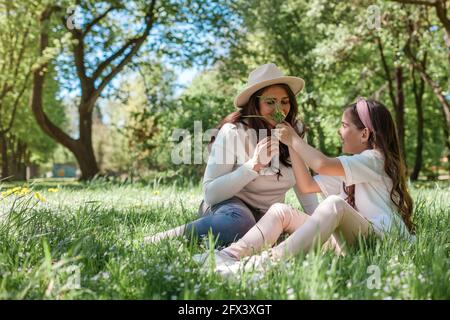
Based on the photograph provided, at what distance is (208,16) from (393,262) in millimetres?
11484

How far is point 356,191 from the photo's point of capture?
3.06 metres

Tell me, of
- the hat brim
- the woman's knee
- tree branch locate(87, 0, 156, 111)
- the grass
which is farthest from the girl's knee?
tree branch locate(87, 0, 156, 111)

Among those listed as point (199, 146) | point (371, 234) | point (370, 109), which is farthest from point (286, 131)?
point (199, 146)

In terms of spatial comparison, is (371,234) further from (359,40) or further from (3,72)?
(3,72)

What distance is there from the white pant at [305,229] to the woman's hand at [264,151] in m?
0.41

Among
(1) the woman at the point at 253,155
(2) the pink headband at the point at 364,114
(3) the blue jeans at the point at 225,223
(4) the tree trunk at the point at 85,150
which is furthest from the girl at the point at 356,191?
(4) the tree trunk at the point at 85,150

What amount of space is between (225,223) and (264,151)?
0.53 metres

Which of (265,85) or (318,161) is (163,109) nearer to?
Answer: (265,85)

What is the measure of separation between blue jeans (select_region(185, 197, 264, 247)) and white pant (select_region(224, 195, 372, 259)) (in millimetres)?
288

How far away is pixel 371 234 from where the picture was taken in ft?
9.22

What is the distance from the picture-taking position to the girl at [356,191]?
2729 millimetres

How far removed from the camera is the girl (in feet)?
8.95

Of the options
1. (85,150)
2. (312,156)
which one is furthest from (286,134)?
(85,150)

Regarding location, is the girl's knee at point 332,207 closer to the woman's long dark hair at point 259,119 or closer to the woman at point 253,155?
the woman at point 253,155
